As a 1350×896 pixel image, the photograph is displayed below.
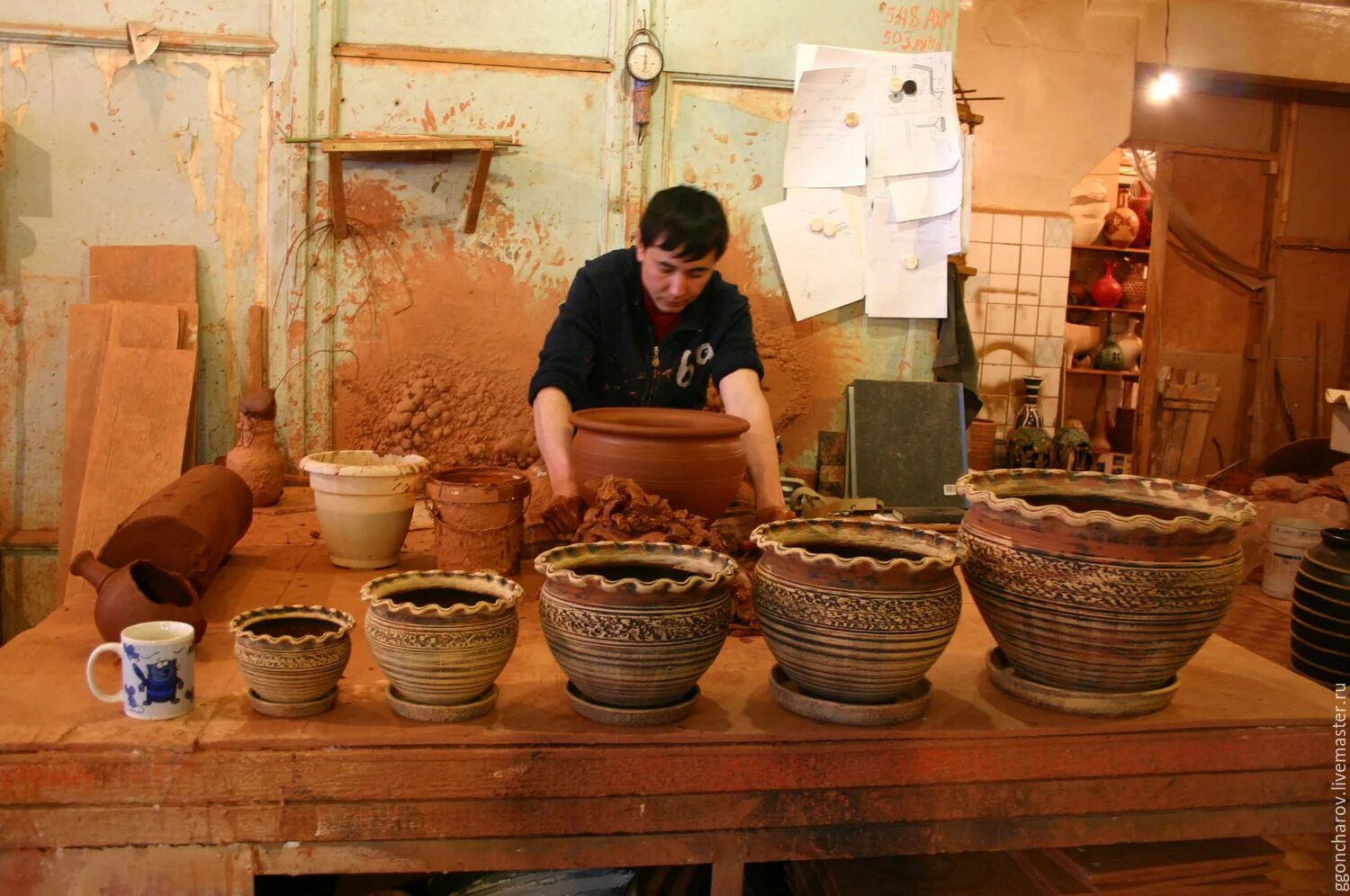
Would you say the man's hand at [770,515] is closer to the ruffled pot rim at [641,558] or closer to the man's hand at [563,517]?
the man's hand at [563,517]

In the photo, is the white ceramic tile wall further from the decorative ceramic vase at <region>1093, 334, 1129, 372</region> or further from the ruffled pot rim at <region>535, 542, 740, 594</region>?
the ruffled pot rim at <region>535, 542, 740, 594</region>

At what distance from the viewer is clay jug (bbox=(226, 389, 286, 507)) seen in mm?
3400

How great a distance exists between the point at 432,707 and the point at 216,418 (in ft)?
9.57

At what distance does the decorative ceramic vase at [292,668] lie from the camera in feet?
5.03

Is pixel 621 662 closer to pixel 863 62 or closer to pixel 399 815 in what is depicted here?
pixel 399 815

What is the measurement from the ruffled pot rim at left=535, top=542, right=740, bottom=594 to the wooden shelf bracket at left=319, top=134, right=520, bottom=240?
8.41ft

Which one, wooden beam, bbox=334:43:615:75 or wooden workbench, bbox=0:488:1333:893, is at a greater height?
wooden beam, bbox=334:43:615:75

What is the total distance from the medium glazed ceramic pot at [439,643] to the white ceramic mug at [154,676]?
0.31m

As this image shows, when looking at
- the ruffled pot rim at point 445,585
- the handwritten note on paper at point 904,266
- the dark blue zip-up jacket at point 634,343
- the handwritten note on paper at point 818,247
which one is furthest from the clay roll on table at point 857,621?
the handwritten note on paper at point 904,266

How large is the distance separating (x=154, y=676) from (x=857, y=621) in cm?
113

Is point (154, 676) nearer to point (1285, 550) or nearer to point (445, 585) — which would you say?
point (445, 585)

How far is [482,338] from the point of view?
13.6 feet

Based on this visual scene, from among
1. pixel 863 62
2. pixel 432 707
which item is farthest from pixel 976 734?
pixel 863 62

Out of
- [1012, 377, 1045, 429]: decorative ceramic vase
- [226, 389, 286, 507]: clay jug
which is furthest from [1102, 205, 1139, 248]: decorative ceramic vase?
[226, 389, 286, 507]: clay jug
